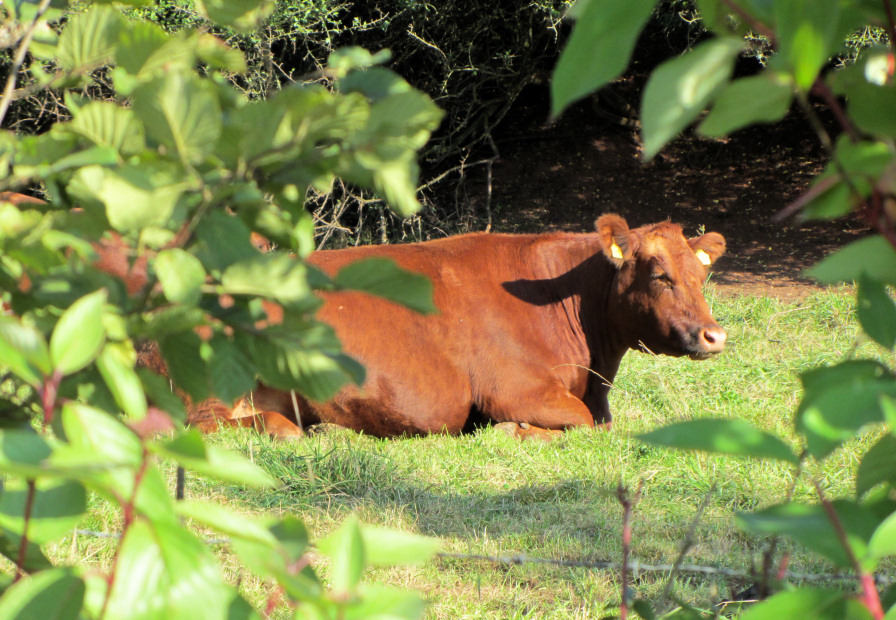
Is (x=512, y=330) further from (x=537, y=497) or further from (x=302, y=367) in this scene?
(x=302, y=367)

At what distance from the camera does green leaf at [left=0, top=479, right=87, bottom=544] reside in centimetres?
61

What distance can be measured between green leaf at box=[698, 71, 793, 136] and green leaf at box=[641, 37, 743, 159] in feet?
0.04

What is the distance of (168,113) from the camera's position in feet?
2.01

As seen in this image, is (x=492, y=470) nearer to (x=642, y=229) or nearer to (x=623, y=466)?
(x=623, y=466)

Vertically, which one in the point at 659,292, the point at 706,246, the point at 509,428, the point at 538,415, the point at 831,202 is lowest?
the point at 509,428

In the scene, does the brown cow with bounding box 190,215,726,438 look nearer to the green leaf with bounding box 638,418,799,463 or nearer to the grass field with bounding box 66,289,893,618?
the grass field with bounding box 66,289,893,618

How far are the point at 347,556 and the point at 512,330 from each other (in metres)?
4.51

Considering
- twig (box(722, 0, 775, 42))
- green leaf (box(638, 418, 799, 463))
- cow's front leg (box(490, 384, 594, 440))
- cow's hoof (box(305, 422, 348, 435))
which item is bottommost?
cow's hoof (box(305, 422, 348, 435))

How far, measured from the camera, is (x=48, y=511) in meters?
0.62

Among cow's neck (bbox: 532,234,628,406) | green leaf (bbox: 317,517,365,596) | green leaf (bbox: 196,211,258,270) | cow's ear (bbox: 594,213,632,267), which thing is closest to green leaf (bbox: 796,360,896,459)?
green leaf (bbox: 317,517,365,596)

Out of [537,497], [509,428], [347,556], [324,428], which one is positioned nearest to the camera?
[347,556]

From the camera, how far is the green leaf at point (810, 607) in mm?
570

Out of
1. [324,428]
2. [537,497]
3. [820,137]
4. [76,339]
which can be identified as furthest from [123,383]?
[324,428]

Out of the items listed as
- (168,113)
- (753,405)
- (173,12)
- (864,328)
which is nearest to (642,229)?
(753,405)
